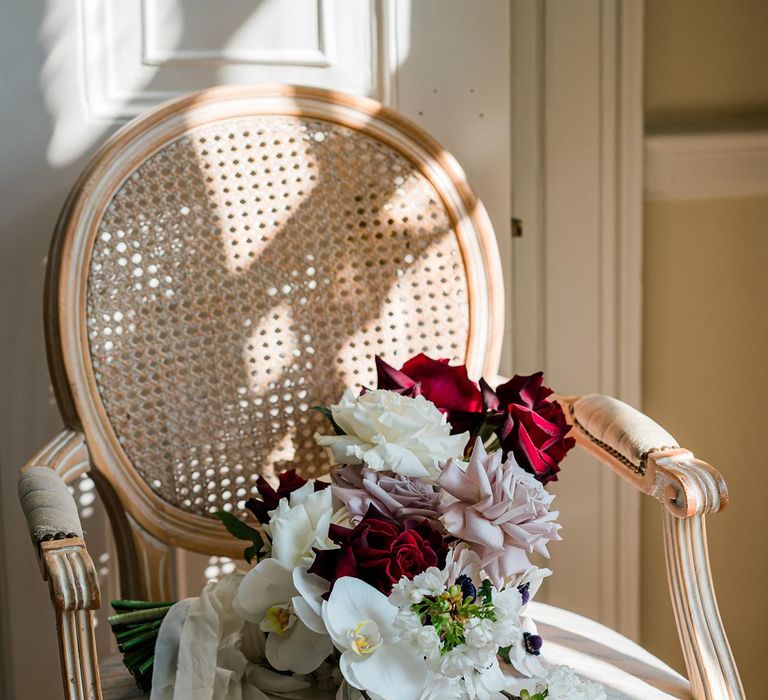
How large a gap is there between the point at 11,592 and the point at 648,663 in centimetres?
82

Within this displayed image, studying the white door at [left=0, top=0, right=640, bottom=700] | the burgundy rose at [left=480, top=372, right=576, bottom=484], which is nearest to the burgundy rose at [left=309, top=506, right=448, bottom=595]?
the burgundy rose at [left=480, top=372, right=576, bottom=484]

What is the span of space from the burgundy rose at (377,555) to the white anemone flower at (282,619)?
48 millimetres

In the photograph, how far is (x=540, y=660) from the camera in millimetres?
861

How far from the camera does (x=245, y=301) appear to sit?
40.0 inches

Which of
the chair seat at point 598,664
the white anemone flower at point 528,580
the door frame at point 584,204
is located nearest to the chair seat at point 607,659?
the chair seat at point 598,664

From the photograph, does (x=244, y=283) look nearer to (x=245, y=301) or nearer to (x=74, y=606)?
(x=245, y=301)

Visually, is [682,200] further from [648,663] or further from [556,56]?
[648,663]

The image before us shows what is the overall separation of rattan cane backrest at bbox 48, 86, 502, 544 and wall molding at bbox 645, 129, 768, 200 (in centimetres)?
36

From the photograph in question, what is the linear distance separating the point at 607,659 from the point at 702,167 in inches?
28.6

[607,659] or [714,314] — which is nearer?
[607,659]

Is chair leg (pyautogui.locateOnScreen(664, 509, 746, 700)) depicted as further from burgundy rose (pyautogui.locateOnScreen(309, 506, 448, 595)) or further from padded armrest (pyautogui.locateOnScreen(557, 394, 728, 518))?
burgundy rose (pyautogui.locateOnScreen(309, 506, 448, 595))

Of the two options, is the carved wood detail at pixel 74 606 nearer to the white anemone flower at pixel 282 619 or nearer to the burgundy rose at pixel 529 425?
the white anemone flower at pixel 282 619

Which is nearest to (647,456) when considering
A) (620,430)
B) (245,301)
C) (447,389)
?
(620,430)

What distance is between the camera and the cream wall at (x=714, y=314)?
4.19ft
